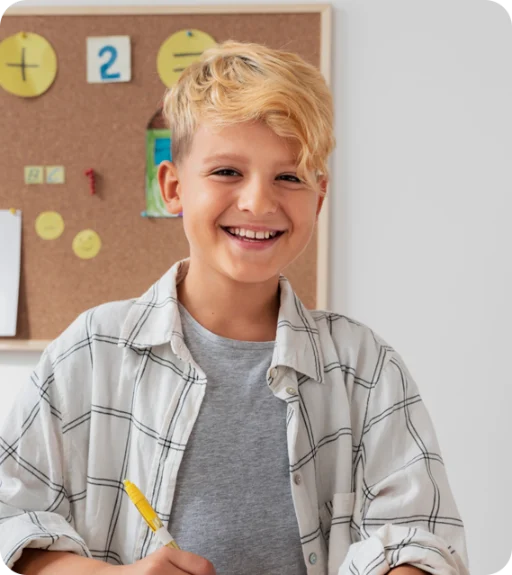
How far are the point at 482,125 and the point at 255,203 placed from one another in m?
1.17

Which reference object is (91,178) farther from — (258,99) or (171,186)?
(258,99)

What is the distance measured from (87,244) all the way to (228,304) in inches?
42.0

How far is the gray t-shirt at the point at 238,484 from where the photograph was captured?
2.57 ft

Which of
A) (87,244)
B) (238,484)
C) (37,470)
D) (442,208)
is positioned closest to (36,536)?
(37,470)

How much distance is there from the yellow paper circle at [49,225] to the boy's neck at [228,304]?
3.44ft

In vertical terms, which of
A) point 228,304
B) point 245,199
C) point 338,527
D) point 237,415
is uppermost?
point 245,199

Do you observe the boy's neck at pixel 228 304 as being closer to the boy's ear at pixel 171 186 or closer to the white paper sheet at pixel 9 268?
the boy's ear at pixel 171 186

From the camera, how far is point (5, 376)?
6.17ft

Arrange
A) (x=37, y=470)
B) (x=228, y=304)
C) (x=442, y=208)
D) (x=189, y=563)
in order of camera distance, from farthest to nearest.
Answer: (x=442, y=208), (x=228, y=304), (x=37, y=470), (x=189, y=563)

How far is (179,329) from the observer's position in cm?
85

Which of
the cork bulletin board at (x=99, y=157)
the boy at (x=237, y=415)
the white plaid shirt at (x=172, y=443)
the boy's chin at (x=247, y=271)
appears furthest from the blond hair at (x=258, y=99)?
the cork bulletin board at (x=99, y=157)

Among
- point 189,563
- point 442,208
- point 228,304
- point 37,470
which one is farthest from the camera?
point 442,208

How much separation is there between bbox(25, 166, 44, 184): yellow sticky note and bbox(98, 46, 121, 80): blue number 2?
0.97 ft

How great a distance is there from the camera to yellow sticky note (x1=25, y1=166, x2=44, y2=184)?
1856mm
